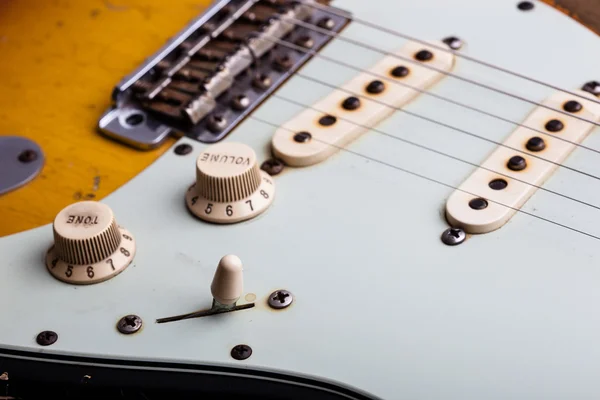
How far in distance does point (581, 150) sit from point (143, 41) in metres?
0.66

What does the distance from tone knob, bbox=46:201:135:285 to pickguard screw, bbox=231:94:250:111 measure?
0.88 ft

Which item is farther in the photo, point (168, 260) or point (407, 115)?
point (407, 115)

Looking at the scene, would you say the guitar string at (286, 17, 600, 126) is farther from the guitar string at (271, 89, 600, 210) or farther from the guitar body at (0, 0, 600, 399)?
the guitar string at (271, 89, 600, 210)

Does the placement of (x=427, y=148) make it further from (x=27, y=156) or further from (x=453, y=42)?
(x=27, y=156)

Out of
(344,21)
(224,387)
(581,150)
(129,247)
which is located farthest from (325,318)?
(344,21)

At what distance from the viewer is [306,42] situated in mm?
1323

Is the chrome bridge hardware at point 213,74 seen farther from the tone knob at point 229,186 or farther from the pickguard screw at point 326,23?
the tone knob at point 229,186

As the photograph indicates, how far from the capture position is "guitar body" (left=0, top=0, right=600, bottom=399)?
92 cm

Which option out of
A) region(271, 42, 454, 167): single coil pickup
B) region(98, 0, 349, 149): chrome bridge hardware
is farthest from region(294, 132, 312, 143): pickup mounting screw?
region(98, 0, 349, 149): chrome bridge hardware

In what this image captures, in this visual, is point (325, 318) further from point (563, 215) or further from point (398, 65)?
point (398, 65)

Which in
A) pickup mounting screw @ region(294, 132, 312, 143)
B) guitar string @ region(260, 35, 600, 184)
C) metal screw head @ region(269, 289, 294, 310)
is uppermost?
pickup mounting screw @ region(294, 132, 312, 143)

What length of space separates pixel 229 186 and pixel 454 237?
0.84 ft

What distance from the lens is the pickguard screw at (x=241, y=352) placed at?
3.10 feet

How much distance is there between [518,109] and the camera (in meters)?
1.18
